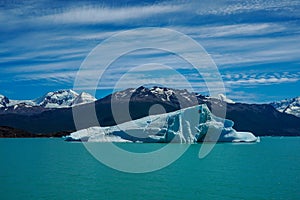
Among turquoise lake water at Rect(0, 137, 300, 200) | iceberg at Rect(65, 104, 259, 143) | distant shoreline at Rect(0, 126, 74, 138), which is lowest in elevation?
A: distant shoreline at Rect(0, 126, 74, 138)

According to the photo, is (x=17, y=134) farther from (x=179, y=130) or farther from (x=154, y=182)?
(x=154, y=182)

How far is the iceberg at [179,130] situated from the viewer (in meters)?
65.8

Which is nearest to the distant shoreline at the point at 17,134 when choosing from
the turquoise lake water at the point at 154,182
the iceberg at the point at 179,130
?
the iceberg at the point at 179,130

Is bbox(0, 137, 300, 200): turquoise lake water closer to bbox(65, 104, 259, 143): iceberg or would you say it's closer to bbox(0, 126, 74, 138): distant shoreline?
bbox(65, 104, 259, 143): iceberg

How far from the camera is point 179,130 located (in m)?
67.5

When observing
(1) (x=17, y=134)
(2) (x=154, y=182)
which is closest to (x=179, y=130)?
(2) (x=154, y=182)

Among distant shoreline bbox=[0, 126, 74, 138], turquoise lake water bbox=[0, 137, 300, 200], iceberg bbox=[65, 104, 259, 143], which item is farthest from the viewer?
distant shoreline bbox=[0, 126, 74, 138]

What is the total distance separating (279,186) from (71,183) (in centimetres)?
1252

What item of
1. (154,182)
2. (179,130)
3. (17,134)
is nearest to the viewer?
(154,182)

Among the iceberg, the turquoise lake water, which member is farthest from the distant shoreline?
the turquoise lake water

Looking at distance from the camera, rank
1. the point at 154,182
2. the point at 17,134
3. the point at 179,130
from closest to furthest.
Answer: the point at 154,182, the point at 179,130, the point at 17,134

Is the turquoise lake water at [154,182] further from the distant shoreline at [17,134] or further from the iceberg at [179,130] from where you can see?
the distant shoreline at [17,134]

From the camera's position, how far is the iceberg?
6581 centimetres

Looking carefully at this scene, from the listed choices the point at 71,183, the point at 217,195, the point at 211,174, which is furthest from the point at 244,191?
the point at 71,183
